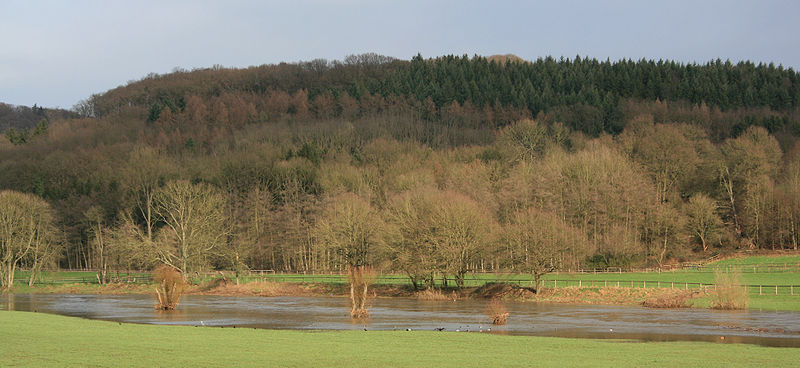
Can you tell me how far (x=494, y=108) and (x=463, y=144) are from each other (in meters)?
27.5

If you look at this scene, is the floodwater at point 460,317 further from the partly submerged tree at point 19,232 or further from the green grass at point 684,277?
the partly submerged tree at point 19,232

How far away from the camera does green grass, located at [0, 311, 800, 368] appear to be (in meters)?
27.5

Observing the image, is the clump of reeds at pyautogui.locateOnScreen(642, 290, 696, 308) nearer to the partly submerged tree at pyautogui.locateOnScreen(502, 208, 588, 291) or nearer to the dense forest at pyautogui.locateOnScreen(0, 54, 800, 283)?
the partly submerged tree at pyautogui.locateOnScreen(502, 208, 588, 291)

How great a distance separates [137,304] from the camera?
2532 inches

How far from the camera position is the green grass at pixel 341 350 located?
90.1ft

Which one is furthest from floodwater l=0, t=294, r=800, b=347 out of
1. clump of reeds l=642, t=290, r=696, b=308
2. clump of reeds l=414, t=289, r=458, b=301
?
clump of reeds l=414, t=289, r=458, b=301

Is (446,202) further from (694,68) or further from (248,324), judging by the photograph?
(694,68)

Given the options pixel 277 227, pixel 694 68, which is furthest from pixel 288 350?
pixel 694 68

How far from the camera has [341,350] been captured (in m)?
31.2

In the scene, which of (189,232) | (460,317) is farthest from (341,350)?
(189,232)

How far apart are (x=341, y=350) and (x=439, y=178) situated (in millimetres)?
75162

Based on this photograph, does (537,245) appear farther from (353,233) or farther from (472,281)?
(353,233)

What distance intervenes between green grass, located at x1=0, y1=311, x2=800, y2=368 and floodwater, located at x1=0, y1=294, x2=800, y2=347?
4488 millimetres

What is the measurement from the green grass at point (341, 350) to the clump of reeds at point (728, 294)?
21680 mm
